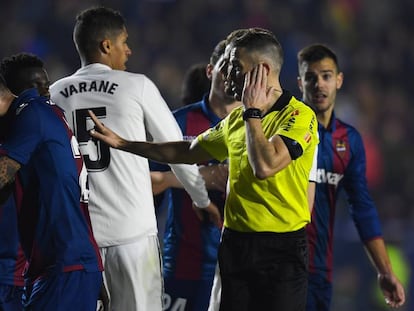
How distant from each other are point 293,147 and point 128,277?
1391 millimetres

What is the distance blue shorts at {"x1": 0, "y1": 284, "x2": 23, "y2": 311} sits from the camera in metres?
5.29

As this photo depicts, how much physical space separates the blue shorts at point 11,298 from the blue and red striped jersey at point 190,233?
1616 mm

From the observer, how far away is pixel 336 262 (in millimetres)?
11555

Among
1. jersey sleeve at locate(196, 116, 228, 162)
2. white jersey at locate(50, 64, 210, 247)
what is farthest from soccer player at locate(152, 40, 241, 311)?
jersey sleeve at locate(196, 116, 228, 162)

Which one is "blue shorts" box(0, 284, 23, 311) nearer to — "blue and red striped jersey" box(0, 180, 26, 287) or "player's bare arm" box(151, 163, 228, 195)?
"blue and red striped jersey" box(0, 180, 26, 287)

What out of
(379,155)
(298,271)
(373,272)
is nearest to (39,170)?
(298,271)

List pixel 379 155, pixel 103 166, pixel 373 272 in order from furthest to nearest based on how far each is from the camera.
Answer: pixel 379 155
pixel 373 272
pixel 103 166

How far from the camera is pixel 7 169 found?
15.6ft

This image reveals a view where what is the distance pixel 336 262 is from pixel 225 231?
6519mm

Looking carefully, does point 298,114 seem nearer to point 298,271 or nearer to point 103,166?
point 298,271

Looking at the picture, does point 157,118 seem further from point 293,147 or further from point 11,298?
point 11,298

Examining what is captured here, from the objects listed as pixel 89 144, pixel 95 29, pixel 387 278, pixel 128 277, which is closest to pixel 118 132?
pixel 89 144

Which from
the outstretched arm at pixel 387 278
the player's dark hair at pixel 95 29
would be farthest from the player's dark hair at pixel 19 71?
the outstretched arm at pixel 387 278

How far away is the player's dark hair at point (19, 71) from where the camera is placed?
579 cm
